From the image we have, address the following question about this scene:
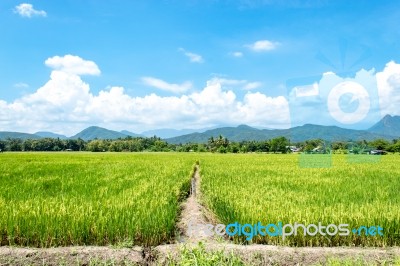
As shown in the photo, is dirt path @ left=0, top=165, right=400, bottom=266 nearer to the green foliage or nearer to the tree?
the green foliage

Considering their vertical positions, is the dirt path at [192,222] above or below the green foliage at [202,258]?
below

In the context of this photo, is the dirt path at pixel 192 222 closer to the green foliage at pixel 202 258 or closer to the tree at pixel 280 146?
the green foliage at pixel 202 258

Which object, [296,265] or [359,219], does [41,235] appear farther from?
[359,219]

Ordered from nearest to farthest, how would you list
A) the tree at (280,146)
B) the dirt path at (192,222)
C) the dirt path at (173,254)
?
1. the dirt path at (173,254)
2. the dirt path at (192,222)
3. the tree at (280,146)

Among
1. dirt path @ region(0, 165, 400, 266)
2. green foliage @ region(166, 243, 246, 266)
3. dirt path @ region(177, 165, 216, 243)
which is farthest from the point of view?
dirt path @ region(177, 165, 216, 243)

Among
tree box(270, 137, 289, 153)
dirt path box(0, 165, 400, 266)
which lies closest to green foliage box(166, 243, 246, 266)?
dirt path box(0, 165, 400, 266)

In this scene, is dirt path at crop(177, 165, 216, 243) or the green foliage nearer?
the green foliage

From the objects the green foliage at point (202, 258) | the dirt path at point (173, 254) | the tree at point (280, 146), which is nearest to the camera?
the green foliage at point (202, 258)

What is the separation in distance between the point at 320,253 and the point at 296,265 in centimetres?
A: 40

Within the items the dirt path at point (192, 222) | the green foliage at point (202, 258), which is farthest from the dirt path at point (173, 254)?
the dirt path at point (192, 222)

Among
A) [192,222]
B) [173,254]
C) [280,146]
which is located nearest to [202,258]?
[173,254]

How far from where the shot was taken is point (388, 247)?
4.91 metres

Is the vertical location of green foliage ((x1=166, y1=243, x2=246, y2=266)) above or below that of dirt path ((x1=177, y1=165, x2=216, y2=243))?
above

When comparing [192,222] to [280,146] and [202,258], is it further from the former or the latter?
[280,146]
